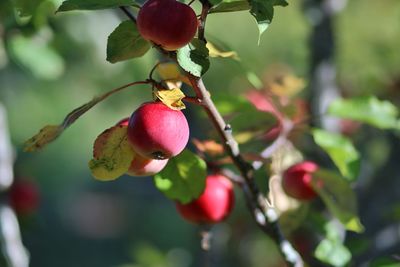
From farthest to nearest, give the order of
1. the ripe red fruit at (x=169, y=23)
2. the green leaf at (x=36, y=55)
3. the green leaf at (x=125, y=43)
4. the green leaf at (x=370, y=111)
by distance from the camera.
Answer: the green leaf at (x=36, y=55) → the green leaf at (x=370, y=111) → the green leaf at (x=125, y=43) → the ripe red fruit at (x=169, y=23)

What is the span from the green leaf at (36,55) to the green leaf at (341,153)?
784 mm

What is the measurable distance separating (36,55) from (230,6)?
41.8 inches

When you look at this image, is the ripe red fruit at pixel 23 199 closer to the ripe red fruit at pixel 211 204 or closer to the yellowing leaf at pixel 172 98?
the ripe red fruit at pixel 211 204

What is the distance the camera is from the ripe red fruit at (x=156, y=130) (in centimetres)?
85

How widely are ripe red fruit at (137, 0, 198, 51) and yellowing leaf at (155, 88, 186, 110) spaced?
5 cm

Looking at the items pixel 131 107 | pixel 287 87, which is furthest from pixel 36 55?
pixel 131 107

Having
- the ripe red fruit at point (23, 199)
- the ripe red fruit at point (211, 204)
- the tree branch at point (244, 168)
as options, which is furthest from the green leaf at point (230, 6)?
the ripe red fruit at point (23, 199)

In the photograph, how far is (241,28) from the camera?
4117 mm

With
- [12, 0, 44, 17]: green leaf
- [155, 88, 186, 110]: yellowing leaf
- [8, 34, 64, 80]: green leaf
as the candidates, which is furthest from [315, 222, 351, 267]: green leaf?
[8, 34, 64, 80]: green leaf

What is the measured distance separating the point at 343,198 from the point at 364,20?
2177mm

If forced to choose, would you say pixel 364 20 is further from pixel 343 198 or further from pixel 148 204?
pixel 148 204

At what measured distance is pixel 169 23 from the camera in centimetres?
80

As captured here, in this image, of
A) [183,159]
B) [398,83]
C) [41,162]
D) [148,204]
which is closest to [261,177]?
[183,159]

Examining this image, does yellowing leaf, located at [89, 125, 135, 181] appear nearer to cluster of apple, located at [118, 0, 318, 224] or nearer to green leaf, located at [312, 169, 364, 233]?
cluster of apple, located at [118, 0, 318, 224]
